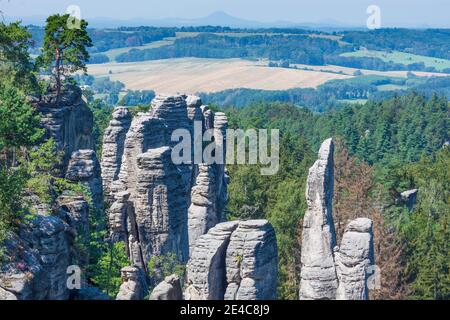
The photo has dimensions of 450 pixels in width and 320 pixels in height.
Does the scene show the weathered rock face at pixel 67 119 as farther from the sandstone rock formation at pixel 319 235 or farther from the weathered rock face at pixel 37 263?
the weathered rock face at pixel 37 263

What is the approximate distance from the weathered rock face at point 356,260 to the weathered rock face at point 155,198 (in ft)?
34.6

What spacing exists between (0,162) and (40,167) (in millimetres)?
3623

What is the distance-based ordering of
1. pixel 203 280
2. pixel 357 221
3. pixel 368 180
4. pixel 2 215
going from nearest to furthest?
pixel 2 215
pixel 203 280
pixel 357 221
pixel 368 180

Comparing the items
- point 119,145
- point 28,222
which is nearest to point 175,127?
point 119,145

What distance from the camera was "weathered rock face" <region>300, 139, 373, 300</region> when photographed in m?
33.8

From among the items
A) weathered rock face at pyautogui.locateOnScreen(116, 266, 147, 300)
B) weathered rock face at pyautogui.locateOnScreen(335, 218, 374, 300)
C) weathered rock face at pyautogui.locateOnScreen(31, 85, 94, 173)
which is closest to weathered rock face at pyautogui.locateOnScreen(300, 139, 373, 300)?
weathered rock face at pyautogui.locateOnScreen(335, 218, 374, 300)

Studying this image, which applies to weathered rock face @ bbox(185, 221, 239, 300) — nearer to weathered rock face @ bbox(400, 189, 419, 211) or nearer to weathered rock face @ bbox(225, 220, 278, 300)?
weathered rock face @ bbox(225, 220, 278, 300)

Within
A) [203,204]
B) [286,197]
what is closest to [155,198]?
[203,204]

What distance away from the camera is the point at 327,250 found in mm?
37812

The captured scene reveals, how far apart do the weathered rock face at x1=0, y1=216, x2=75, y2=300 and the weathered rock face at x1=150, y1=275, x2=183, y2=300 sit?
304cm

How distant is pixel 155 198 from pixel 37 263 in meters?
13.8

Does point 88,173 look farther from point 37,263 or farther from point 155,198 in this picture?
point 37,263
